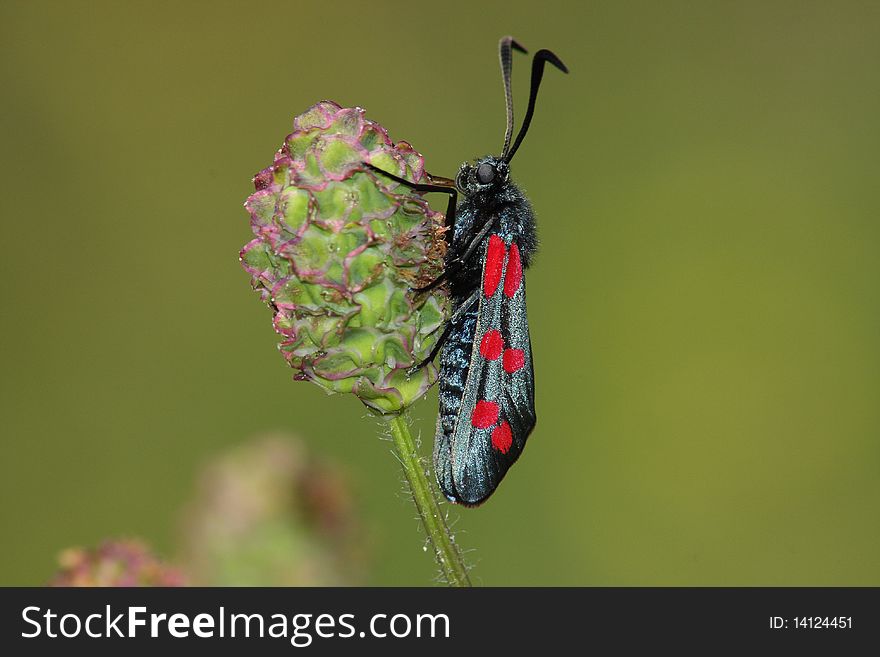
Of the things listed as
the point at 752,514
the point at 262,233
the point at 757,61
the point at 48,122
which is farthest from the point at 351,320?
the point at 757,61

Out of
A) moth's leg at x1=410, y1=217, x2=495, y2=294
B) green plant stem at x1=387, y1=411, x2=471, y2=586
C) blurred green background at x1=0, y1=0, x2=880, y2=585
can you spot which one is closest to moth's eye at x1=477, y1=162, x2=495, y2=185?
moth's leg at x1=410, y1=217, x2=495, y2=294

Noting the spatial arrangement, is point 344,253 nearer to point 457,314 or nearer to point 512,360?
point 457,314

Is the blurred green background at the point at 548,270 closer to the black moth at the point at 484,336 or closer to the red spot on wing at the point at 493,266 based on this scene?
the black moth at the point at 484,336

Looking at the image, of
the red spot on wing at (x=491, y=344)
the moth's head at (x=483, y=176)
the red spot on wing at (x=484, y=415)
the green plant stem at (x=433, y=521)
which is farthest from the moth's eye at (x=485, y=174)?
the green plant stem at (x=433, y=521)

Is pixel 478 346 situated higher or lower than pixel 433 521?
higher

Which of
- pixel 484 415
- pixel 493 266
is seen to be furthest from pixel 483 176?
pixel 484 415
